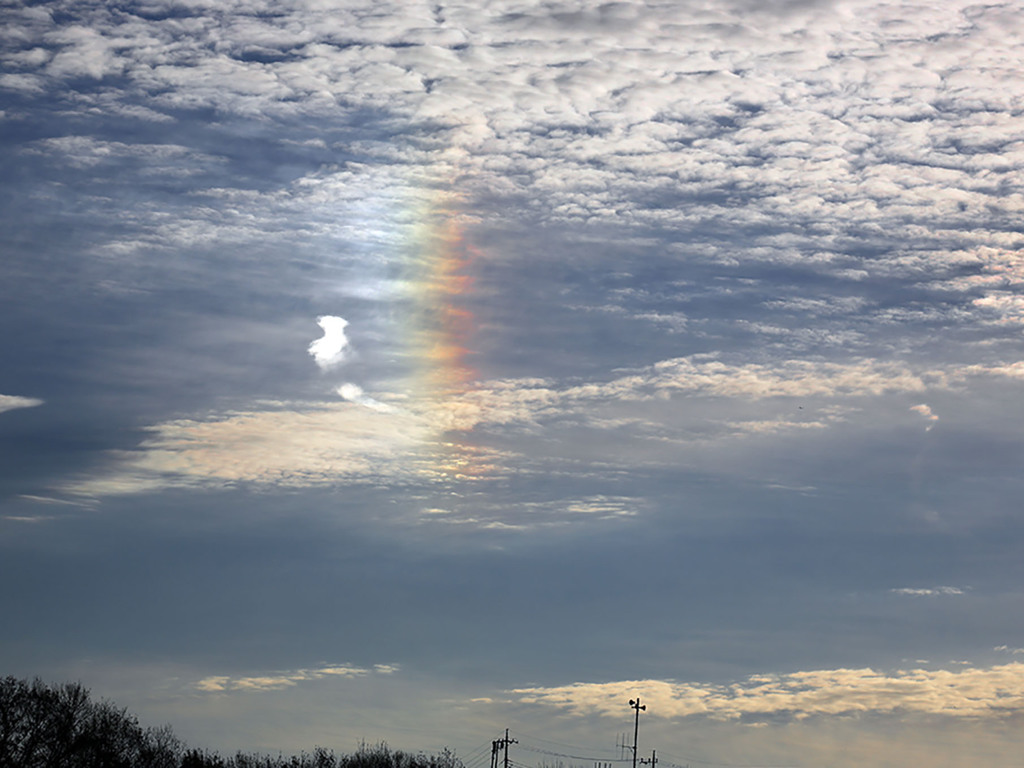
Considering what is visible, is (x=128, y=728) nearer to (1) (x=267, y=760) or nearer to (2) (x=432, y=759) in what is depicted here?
(1) (x=267, y=760)

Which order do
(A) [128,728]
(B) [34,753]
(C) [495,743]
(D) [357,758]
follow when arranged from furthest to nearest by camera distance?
(D) [357,758]
(C) [495,743]
(A) [128,728]
(B) [34,753]

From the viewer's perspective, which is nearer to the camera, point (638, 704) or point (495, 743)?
point (638, 704)

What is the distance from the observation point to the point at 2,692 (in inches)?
4638

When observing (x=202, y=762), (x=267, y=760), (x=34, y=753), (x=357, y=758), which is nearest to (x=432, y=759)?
(x=357, y=758)

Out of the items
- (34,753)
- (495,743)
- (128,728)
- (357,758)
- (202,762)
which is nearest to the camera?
(34,753)

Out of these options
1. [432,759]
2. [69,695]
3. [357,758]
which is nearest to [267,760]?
[357,758]

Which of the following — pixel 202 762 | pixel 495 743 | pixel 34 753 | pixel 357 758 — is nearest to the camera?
pixel 34 753

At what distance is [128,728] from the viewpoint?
131 m

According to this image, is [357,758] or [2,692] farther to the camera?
[357,758]

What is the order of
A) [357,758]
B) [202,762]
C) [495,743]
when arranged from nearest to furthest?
[202,762], [495,743], [357,758]

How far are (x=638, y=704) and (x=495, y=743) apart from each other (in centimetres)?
2219

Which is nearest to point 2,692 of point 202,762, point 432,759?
point 202,762

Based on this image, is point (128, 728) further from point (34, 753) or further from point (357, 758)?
point (357, 758)

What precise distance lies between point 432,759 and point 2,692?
248 feet
